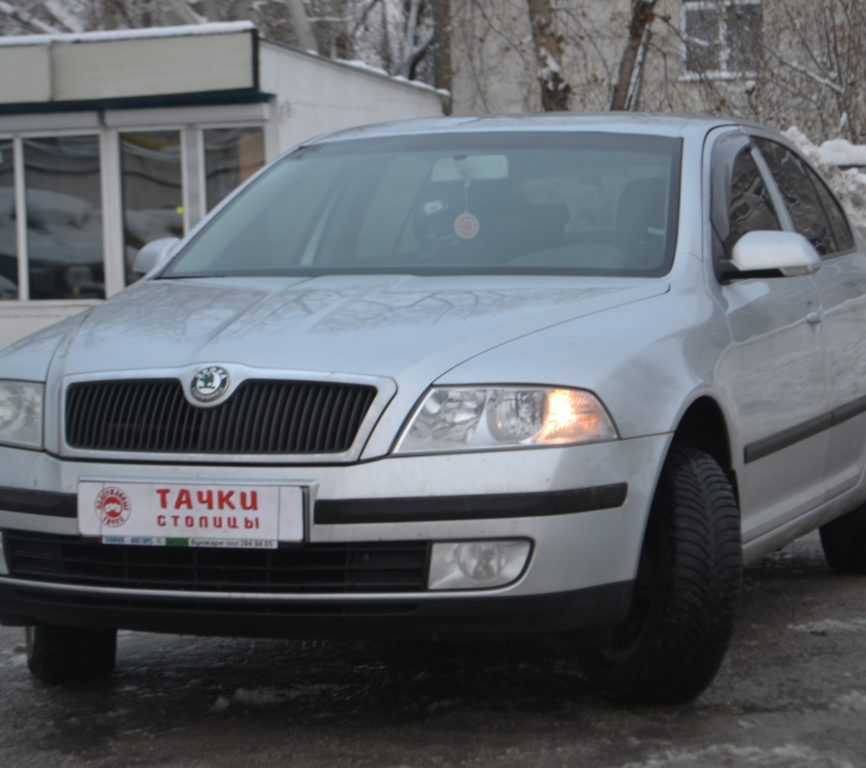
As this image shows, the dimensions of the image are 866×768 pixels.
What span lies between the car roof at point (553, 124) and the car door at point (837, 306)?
0.37m

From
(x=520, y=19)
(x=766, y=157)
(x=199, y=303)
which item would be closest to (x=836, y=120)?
(x=520, y=19)

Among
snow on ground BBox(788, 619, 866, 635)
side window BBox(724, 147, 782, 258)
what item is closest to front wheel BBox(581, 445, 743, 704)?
side window BBox(724, 147, 782, 258)

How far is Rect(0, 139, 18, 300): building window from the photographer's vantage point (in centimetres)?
1711

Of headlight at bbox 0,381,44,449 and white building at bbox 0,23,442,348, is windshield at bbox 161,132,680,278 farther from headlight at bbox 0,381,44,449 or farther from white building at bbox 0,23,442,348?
white building at bbox 0,23,442,348

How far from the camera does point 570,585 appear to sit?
3803 millimetres

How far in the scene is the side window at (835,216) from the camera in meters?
6.22

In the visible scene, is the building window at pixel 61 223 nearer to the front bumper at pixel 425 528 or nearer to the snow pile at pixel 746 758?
the front bumper at pixel 425 528

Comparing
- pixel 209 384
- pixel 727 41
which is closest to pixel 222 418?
pixel 209 384

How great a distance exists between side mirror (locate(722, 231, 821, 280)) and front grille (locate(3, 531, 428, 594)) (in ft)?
4.81

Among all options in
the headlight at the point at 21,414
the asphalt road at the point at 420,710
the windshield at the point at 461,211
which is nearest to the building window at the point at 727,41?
the windshield at the point at 461,211

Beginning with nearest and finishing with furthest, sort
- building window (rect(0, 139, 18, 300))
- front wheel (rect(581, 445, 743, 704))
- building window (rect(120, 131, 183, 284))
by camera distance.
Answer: front wheel (rect(581, 445, 743, 704)), building window (rect(120, 131, 183, 284)), building window (rect(0, 139, 18, 300))

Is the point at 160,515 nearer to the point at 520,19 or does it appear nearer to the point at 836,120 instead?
the point at 836,120

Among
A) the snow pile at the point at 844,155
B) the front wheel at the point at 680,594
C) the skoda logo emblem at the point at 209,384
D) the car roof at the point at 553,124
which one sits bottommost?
the front wheel at the point at 680,594

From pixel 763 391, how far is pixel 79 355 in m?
1.83
